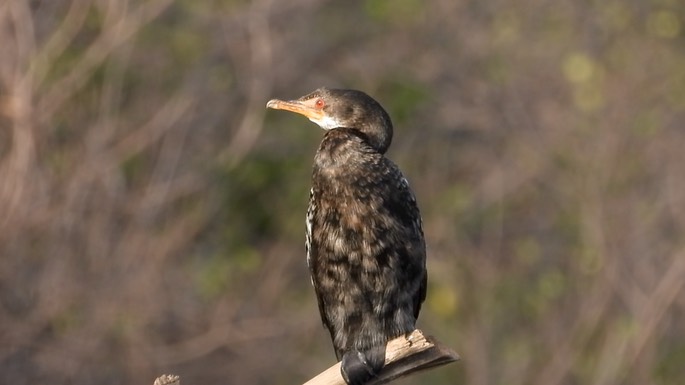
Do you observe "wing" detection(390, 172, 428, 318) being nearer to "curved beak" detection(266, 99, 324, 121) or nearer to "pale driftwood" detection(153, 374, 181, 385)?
"curved beak" detection(266, 99, 324, 121)

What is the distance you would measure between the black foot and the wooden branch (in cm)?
2

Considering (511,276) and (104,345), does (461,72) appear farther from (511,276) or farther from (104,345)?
(104,345)

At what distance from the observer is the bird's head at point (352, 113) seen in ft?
23.7

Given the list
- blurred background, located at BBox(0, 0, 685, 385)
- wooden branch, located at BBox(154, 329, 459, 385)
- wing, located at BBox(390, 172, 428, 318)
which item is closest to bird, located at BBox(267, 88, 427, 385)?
wing, located at BBox(390, 172, 428, 318)

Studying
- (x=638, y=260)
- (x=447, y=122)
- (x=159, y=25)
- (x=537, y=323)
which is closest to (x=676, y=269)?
(x=638, y=260)

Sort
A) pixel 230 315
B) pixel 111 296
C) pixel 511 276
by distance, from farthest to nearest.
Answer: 1. pixel 511 276
2. pixel 230 315
3. pixel 111 296

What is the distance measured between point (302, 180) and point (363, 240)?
27.8ft

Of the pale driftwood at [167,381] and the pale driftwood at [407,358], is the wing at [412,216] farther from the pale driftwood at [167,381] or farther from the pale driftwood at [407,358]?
the pale driftwood at [167,381]

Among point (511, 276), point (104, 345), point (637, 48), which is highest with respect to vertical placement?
point (637, 48)

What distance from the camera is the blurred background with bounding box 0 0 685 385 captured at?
12.2 m

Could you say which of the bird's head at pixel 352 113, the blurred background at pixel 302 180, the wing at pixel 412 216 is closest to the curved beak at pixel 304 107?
the bird's head at pixel 352 113

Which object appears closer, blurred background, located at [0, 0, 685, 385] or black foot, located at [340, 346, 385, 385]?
black foot, located at [340, 346, 385, 385]

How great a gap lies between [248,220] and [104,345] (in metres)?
3.13

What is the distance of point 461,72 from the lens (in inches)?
621
